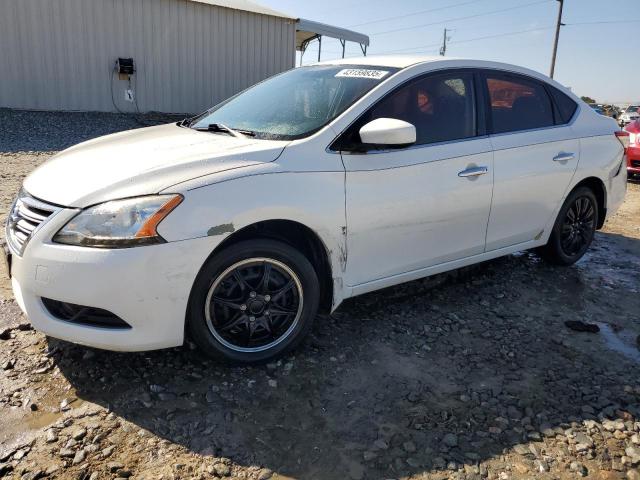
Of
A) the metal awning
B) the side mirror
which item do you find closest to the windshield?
the side mirror

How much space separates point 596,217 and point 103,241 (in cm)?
426

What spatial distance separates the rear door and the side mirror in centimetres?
106

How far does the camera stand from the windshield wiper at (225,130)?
326 cm

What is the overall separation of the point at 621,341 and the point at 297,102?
2.66 m

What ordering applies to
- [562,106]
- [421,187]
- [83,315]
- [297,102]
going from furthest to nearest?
[562,106], [297,102], [421,187], [83,315]

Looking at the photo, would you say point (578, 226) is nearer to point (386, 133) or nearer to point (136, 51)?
point (386, 133)

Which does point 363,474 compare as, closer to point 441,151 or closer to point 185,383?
point 185,383

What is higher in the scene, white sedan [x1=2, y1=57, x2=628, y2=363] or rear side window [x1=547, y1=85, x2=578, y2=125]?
rear side window [x1=547, y1=85, x2=578, y2=125]

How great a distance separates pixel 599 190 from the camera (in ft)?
15.9

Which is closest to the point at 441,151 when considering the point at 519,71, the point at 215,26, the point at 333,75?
the point at 333,75

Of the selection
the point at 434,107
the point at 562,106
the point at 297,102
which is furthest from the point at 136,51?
the point at 434,107

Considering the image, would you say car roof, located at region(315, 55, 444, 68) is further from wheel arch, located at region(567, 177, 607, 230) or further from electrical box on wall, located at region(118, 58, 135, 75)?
electrical box on wall, located at region(118, 58, 135, 75)

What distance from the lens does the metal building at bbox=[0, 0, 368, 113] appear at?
44.8ft

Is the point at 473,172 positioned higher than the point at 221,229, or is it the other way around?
the point at 473,172
